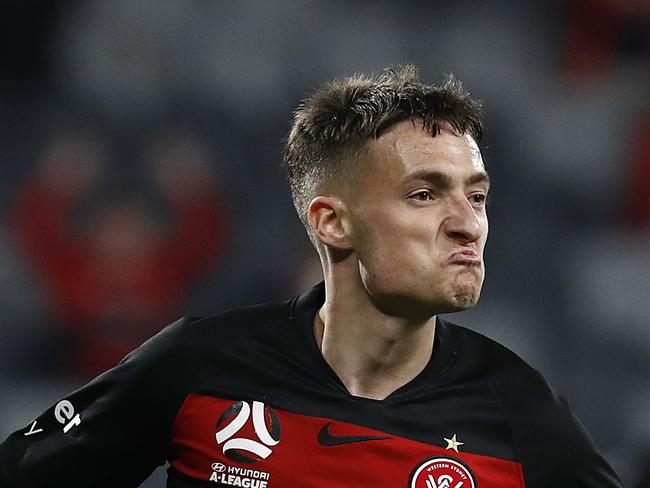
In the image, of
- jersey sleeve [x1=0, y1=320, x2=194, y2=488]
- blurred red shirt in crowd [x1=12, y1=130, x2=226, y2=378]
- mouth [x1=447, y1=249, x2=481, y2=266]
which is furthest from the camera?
blurred red shirt in crowd [x1=12, y1=130, x2=226, y2=378]

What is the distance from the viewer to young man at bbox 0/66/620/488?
2.18m

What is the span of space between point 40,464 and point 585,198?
3.33 meters

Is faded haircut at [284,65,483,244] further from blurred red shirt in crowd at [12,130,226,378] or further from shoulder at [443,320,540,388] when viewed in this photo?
blurred red shirt in crowd at [12,130,226,378]

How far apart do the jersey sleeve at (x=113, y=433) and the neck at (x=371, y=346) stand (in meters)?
0.33

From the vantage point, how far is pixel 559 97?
519cm

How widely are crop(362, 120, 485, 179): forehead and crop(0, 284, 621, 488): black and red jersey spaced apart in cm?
40

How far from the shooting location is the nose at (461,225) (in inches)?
84.4

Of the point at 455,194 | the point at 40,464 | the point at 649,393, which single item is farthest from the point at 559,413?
the point at 649,393

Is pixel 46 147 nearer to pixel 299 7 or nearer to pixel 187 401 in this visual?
pixel 299 7

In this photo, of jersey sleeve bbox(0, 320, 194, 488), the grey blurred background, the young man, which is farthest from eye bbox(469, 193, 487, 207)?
the grey blurred background

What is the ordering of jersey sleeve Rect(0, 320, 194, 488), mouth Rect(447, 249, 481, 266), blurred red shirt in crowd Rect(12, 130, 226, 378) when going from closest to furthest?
mouth Rect(447, 249, 481, 266) < jersey sleeve Rect(0, 320, 194, 488) < blurred red shirt in crowd Rect(12, 130, 226, 378)

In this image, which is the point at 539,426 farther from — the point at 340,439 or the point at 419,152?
the point at 419,152

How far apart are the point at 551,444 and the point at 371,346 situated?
0.41 meters

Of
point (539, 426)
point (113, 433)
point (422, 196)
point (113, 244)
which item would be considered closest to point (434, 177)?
point (422, 196)
